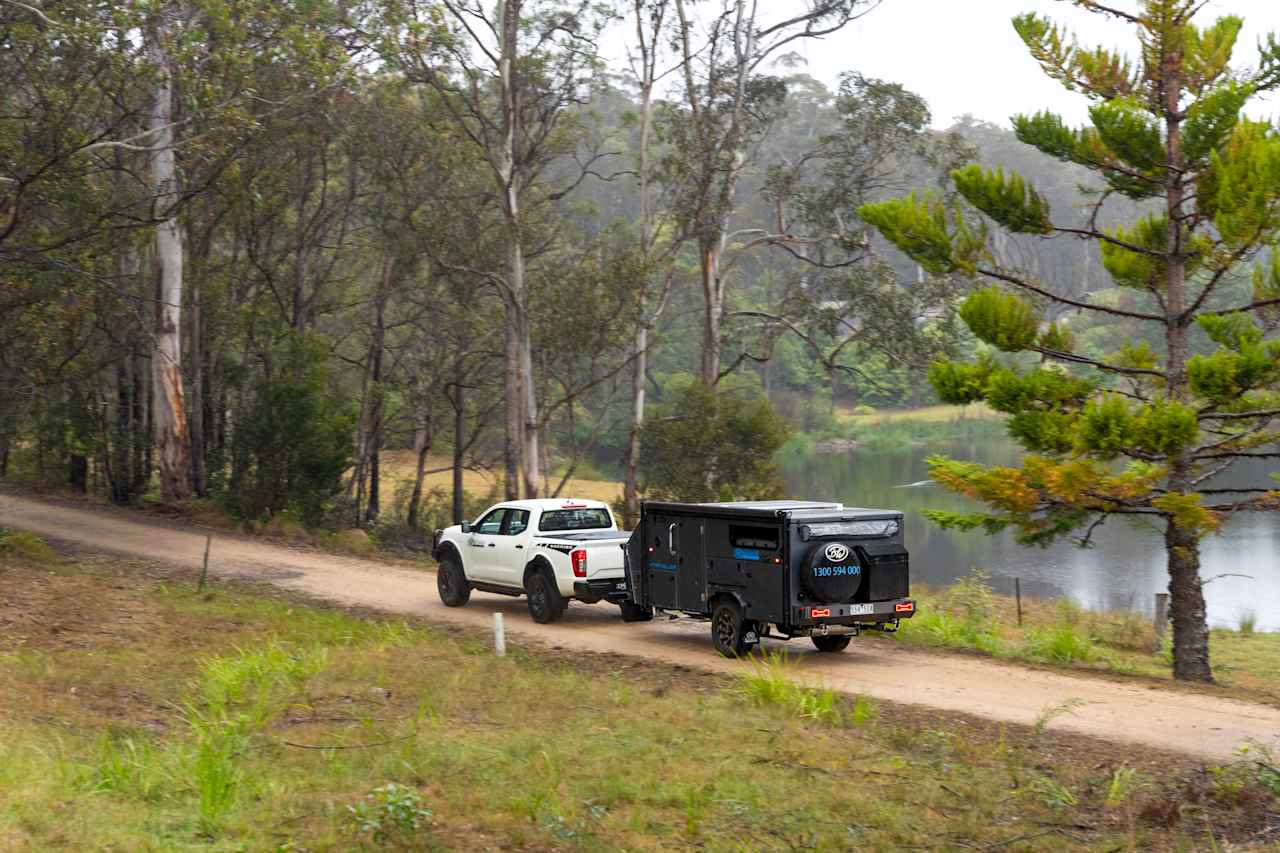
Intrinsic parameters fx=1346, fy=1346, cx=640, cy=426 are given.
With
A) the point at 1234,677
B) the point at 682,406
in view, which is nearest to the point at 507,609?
the point at 1234,677

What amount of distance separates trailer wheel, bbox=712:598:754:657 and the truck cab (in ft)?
6.55

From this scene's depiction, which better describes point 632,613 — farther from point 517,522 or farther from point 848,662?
point 848,662

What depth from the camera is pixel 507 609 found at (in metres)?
19.2

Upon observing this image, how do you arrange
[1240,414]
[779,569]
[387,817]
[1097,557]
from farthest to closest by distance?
[1097,557] < [1240,414] < [779,569] < [387,817]

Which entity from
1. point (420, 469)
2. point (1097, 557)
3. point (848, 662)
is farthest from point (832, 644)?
point (1097, 557)

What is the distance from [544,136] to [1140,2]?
20.4 metres

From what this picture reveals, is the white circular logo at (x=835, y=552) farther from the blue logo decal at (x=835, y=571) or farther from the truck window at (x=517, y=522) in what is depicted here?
the truck window at (x=517, y=522)

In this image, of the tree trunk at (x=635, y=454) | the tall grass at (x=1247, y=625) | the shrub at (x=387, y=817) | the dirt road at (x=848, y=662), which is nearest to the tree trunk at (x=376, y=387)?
the tree trunk at (x=635, y=454)

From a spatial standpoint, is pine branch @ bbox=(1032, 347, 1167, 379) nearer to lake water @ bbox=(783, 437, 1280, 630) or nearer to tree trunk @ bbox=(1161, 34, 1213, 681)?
tree trunk @ bbox=(1161, 34, 1213, 681)

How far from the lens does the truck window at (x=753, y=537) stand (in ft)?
47.5

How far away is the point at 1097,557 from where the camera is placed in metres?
41.3

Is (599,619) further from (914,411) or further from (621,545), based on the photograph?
(914,411)

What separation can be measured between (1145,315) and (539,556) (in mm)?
8028

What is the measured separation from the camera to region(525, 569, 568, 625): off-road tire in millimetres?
17484
